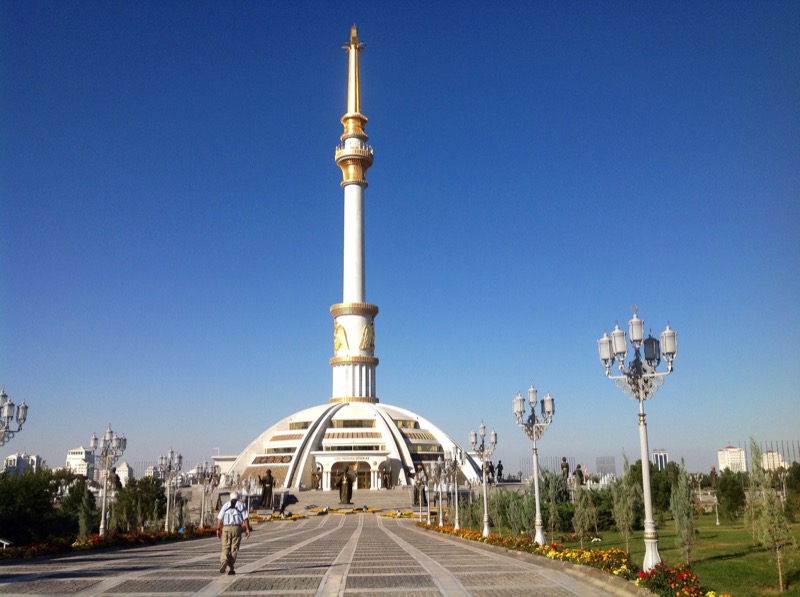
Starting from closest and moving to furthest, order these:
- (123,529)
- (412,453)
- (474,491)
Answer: (123,529) → (474,491) → (412,453)

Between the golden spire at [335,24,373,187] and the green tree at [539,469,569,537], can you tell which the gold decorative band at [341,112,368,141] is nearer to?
the golden spire at [335,24,373,187]

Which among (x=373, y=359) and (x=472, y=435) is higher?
(x=373, y=359)

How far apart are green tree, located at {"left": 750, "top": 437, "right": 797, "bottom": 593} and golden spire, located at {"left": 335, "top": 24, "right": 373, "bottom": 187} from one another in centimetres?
6642

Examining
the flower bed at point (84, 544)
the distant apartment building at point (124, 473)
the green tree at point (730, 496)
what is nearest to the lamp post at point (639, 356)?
the flower bed at point (84, 544)

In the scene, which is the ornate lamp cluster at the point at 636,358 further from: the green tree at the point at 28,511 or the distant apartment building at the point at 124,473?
the distant apartment building at the point at 124,473

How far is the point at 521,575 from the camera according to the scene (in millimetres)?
14883

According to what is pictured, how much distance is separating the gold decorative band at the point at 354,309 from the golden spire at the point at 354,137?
13.5 metres

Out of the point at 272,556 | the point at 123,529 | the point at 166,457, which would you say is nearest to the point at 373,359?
the point at 123,529

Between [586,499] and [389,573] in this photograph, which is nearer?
[389,573]

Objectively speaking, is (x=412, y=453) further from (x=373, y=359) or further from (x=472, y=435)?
(x=472, y=435)

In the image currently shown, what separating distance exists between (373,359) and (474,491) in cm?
2499

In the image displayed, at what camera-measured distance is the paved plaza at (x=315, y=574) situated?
12.6 meters

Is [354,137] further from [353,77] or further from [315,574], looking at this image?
[315,574]

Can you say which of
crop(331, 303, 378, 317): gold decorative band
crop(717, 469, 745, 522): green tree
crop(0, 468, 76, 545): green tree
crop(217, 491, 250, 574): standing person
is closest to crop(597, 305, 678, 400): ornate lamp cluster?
crop(217, 491, 250, 574): standing person
